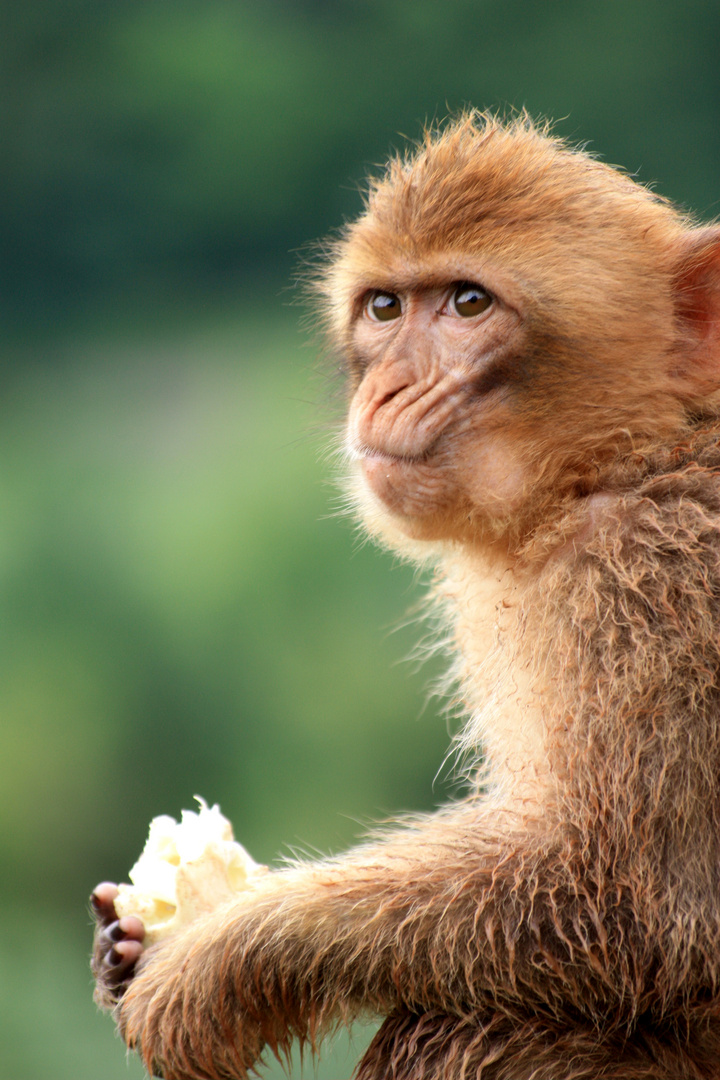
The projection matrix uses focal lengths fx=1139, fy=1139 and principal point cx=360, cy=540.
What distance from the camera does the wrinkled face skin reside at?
2.65 metres

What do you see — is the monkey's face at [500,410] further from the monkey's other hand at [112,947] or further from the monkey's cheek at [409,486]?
the monkey's other hand at [112,947]

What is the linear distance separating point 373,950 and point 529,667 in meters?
0.70

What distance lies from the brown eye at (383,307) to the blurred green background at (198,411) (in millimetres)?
2180

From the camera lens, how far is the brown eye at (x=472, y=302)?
272cm

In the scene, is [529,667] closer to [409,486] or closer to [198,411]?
[409,486]

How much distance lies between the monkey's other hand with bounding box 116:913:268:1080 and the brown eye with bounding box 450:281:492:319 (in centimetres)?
154

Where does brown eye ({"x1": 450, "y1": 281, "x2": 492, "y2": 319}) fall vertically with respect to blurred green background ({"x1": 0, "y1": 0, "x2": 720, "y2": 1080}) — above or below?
below

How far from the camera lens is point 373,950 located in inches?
93.0

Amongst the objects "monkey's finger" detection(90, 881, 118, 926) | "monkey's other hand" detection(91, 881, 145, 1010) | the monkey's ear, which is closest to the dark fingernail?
"monkey's other hand" detection(91, 881, 145, 1010)

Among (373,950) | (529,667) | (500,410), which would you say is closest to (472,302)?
(500,410)

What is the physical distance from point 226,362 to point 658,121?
3.48 m

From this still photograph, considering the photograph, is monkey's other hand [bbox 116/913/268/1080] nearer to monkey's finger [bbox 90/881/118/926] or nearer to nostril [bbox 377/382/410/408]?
monkey's finger [bbox 90/881/118/926]

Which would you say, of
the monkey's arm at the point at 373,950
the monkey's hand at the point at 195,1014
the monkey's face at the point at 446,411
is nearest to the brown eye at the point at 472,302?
the monkey's face at the point at 446,411

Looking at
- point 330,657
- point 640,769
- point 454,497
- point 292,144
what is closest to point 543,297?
point 454,497
